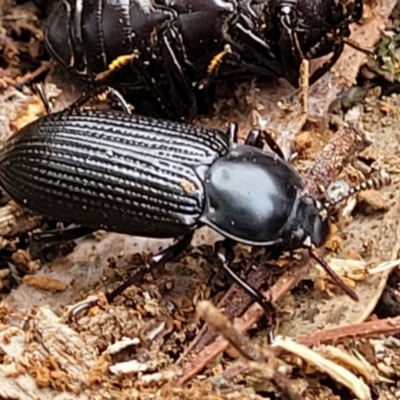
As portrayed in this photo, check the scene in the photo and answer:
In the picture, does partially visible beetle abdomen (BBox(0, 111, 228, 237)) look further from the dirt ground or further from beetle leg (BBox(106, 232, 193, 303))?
the dirt ground

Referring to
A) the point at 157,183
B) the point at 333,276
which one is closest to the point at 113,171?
the point at 157,183

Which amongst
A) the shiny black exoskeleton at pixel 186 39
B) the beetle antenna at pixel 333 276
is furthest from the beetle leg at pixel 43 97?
the beetle antenna at pixel 333 276

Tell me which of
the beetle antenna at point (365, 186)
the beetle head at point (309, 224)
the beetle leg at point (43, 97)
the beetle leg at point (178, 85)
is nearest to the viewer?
the beetle head at point (309, 224)

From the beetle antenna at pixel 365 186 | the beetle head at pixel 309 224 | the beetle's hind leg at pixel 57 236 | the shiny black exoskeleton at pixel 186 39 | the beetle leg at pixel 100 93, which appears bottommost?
the beetle's hind leg at pixel 57 236

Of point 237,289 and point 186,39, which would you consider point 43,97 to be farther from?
point 237,289

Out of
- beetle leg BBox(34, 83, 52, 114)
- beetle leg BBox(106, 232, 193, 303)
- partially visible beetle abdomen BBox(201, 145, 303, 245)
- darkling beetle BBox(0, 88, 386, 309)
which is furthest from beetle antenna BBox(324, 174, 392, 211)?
beetle leg BBox(34, 83, 52, 114)

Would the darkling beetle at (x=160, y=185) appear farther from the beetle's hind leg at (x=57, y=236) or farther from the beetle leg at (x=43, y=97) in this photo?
the beetle leg at (x=43, y=97)
